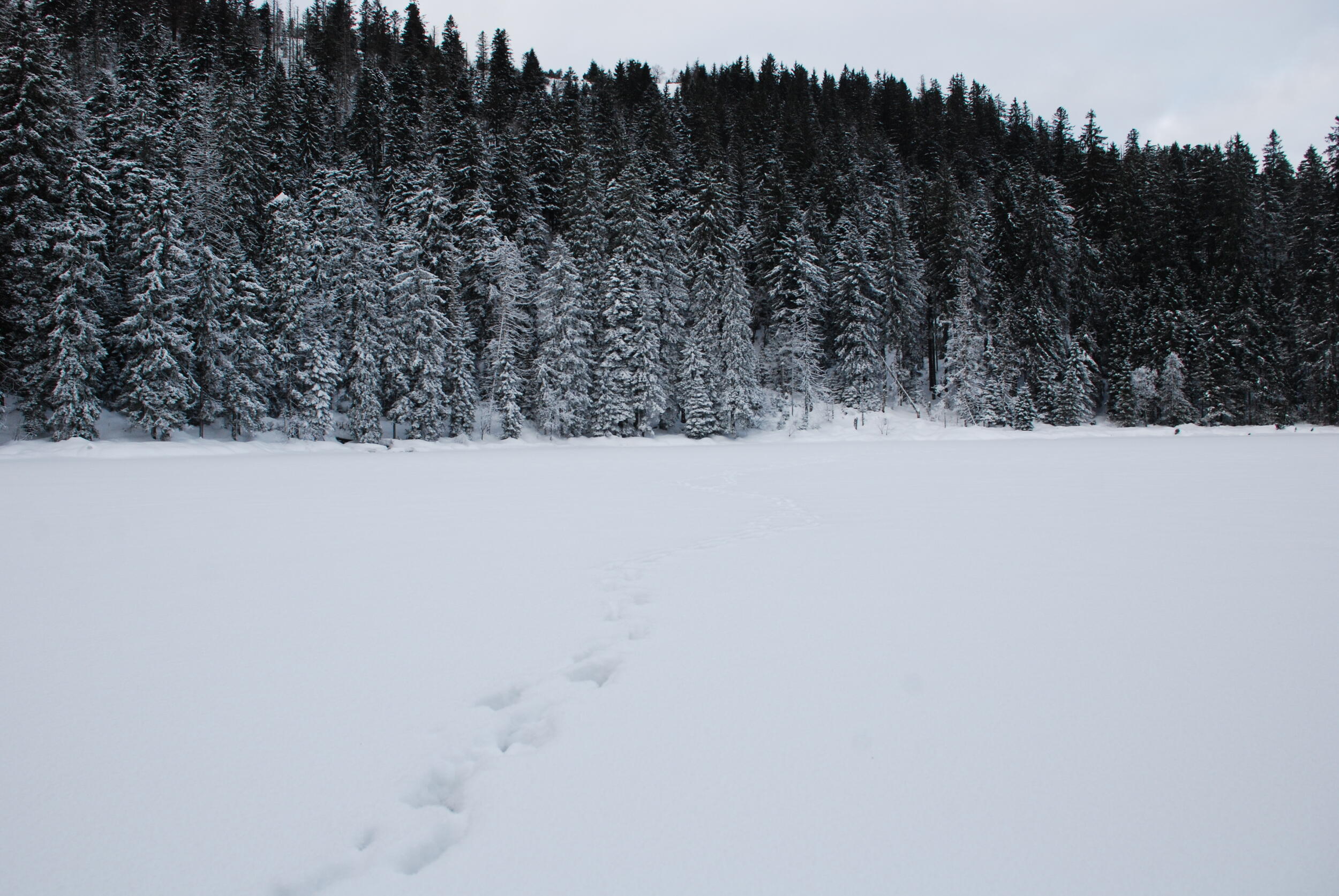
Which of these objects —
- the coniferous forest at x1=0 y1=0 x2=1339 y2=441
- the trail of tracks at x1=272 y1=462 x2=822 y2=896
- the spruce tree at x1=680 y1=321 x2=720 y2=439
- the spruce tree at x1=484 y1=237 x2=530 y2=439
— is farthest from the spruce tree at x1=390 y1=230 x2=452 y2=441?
the trail of tracks at x1=272 y1=462 x2=822 y2=896

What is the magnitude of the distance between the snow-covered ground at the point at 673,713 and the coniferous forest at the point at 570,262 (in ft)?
87.7

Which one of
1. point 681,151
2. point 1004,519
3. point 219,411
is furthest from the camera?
point 681,151

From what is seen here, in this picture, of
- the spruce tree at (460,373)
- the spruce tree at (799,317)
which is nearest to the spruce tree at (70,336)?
the spruce tree at (460,373)

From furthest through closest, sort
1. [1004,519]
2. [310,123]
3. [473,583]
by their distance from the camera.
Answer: [310,123] < [1004,519] < [473,583]

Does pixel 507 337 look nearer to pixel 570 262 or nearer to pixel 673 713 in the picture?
pixel 570 262

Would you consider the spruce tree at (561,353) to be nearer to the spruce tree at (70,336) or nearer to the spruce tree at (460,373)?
the spruce tree at (460,373)

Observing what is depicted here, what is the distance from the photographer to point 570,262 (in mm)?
36281

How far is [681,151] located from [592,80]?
32.8 metres

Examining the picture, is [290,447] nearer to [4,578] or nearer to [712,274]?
[712,274]

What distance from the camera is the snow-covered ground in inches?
84.1

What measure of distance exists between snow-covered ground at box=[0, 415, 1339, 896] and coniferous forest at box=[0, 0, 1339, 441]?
26721 mm

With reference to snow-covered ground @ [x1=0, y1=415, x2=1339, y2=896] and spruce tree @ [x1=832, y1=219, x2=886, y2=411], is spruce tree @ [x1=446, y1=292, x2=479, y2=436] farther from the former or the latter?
snow-covered ground @ [x1=0, y1=415, x2=1339, y2=896]

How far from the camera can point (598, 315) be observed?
125 ft

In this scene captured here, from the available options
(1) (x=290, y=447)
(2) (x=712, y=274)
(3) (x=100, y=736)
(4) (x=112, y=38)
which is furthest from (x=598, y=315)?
(4) (x=112, y=38)
